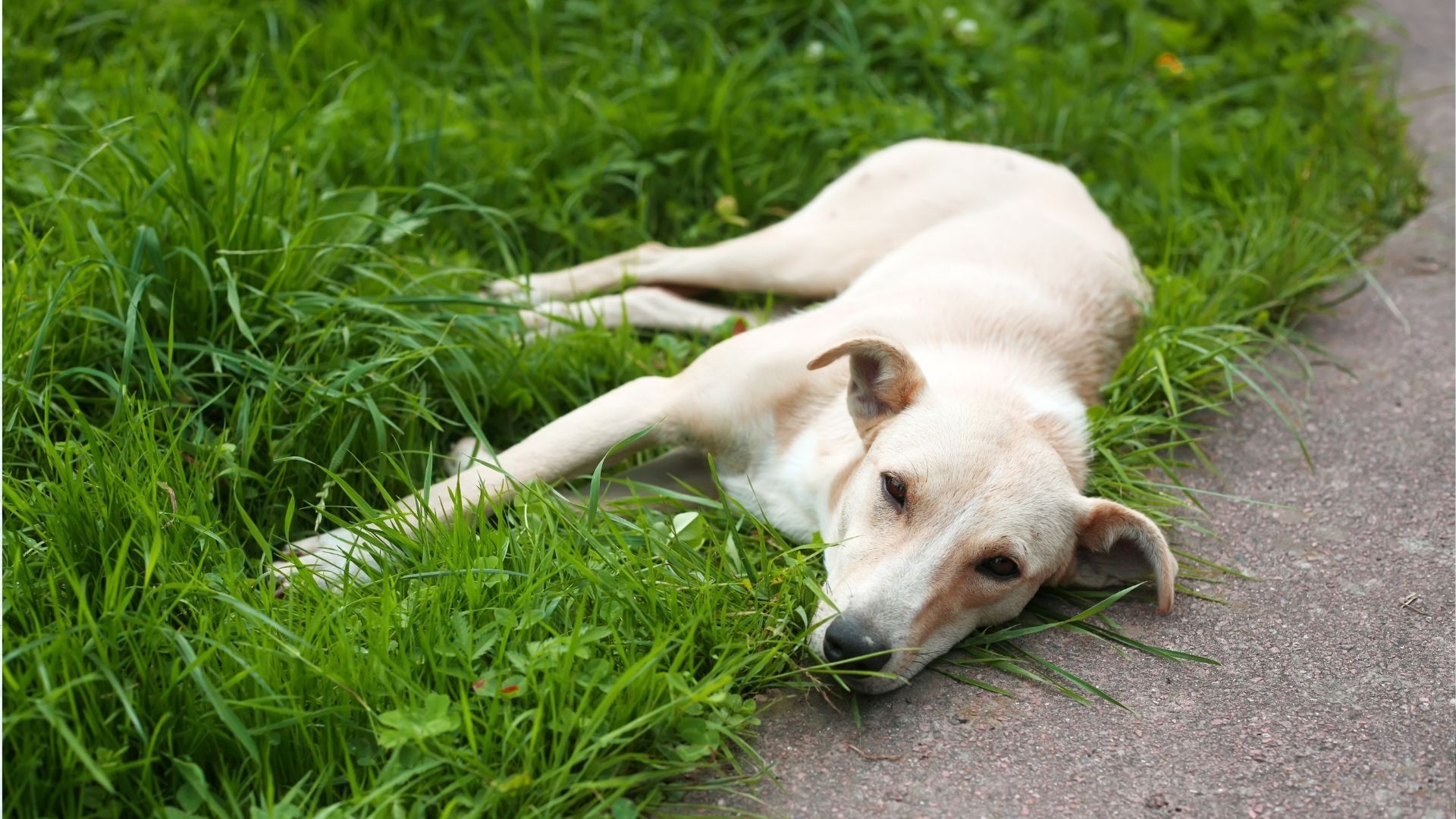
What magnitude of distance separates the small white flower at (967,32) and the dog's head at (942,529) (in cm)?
348

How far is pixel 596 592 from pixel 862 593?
69 centimetres

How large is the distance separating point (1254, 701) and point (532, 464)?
2131 millimetres

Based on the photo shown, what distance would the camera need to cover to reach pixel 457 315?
423 centimetres

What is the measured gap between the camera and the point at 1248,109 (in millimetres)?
6391

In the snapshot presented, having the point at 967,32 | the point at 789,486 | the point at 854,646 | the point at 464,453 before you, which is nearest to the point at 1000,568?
the point at 854,646

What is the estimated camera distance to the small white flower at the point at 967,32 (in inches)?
257

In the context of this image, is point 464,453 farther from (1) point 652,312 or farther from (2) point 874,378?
(2) point 874,378

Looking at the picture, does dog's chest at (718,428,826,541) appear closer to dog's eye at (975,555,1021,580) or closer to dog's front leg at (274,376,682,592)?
dog's front leg at (274,376,682,592)

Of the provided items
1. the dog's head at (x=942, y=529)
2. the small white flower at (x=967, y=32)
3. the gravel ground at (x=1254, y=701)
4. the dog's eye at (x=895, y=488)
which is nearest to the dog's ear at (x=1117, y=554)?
the dog's head at (x=942, y=529)

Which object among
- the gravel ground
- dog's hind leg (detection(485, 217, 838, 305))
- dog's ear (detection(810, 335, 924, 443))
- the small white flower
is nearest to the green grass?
the small white flower

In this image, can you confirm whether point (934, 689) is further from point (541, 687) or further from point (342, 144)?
point (342, 144)

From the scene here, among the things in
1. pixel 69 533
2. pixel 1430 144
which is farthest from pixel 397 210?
pixel 1430 144

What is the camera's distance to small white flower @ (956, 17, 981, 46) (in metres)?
6.53

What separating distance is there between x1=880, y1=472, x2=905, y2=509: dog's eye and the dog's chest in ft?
1.10
